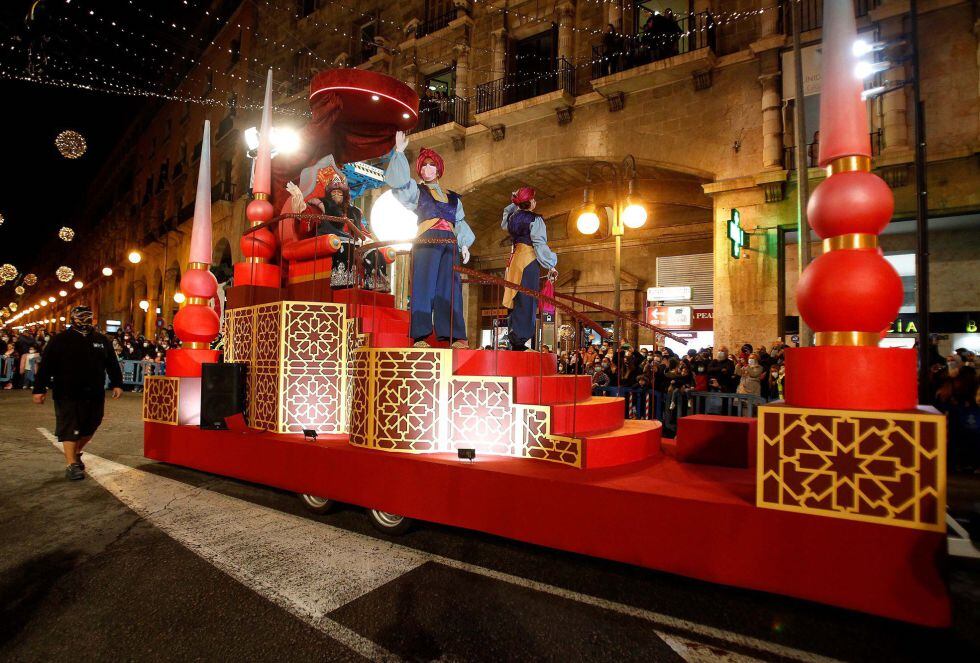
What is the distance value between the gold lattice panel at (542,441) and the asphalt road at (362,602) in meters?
0.71

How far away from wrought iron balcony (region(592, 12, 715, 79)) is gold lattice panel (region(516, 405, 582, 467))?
12.6 metres

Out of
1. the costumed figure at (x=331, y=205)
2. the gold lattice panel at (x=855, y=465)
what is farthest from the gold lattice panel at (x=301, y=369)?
the gold lattice panel at (x=855, y=465)

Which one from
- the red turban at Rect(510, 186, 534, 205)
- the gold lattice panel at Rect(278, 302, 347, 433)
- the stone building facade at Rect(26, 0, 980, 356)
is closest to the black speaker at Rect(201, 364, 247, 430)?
the gold lattice panel at Rect(278, 302, 347, 433)

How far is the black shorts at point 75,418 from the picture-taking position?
5.70 meters

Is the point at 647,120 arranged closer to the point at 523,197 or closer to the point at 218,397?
the point at 523,197

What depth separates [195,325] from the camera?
634cm

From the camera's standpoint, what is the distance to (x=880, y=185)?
276 centimetres

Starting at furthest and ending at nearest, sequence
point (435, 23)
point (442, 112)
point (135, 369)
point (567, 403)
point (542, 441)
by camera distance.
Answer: point (435, 23) → point (442, 112) → point (135, 369) → point (567, 403) → point (542, 441)

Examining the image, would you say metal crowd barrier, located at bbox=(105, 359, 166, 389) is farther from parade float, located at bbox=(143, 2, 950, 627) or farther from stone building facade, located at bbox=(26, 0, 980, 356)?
parade float, located at bbox=(143, 2, 950, 627)

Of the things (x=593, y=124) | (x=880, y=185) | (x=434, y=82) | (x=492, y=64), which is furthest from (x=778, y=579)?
(x=434, y=82)

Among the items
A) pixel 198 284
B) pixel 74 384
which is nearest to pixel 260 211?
pixel 198 284

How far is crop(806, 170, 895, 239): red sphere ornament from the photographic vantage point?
2.72 metres

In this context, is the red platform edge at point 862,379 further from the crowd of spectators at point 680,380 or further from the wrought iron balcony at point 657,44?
the wrought iron balcony at point 657,44

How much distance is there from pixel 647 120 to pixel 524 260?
1044cm
